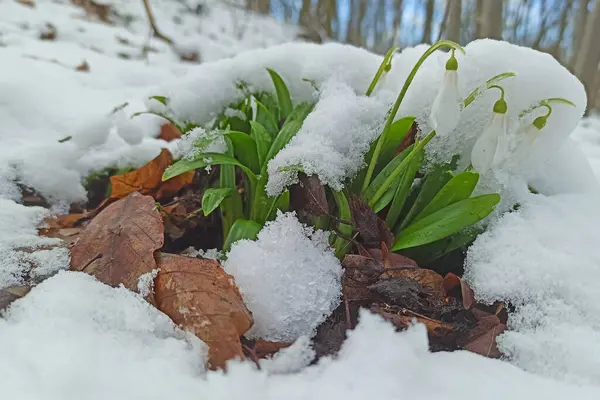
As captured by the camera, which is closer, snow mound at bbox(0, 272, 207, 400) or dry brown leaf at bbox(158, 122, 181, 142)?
snow mound at bbox(0, 272, 207, 400)

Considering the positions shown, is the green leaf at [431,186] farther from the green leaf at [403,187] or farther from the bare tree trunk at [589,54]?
the bare tree trunk at [589,54]

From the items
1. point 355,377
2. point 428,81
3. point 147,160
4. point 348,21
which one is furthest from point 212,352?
point 348,21

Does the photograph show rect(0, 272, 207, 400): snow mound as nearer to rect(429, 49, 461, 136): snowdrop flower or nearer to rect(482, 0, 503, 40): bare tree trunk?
rect(429, 49, 461, 136): snowdrop flower

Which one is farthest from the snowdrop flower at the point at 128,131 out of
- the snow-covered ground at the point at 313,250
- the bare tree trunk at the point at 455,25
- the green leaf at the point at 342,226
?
the bare tree trunk at the point at 455,25

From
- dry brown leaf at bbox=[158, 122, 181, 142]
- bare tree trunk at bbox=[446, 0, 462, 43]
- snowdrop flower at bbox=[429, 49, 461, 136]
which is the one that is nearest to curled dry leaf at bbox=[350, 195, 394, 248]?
snowdrop flower at bbox=[429, 49, 461, 136]

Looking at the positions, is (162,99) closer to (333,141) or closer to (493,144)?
(333,141)

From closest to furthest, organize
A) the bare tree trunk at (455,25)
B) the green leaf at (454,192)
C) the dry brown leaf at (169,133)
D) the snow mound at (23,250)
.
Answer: the snow mound at (23,250) < the green leaf at (454,192) < the dry brown leaf at (169,133) < the bare tree trunk at (455,25)

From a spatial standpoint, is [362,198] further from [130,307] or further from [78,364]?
[78,364]
